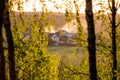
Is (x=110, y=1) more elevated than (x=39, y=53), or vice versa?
(x=110, y=1)

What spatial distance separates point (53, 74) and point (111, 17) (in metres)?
25.1

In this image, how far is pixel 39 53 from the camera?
3959cm

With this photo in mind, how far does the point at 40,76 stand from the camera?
40594 millimetres

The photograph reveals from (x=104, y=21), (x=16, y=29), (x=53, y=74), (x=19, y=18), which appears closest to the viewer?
(x=104, y=21)

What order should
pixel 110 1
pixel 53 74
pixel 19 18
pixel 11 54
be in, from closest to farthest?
pixel 11 54 → pixel 110 1 → pixel 19 18 → pixel 53 74

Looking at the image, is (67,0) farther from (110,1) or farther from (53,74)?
(53,74)

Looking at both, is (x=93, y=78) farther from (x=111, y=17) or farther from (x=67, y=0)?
(x=111, y=17)

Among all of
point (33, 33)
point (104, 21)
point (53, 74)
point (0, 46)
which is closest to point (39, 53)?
point (33, 33)

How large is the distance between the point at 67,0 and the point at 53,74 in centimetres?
2852

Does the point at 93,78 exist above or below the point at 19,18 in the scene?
below

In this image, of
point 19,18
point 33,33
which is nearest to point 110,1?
point 19,18

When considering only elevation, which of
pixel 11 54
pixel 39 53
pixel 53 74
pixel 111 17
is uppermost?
pixel 111 17

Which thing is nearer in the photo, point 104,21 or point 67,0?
point 67,0

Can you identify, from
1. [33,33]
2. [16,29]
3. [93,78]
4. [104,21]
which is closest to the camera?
[93,78]
